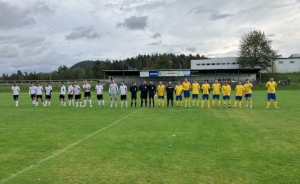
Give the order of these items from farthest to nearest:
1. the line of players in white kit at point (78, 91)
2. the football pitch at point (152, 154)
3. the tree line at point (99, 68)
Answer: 1. the tree line at point (99, 68)
2. the line of players in white kit at point (78, 91)
3. the football pitch at point (152, 154)

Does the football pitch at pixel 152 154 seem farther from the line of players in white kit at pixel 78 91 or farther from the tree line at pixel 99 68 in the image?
the tree line at pixel 99 68

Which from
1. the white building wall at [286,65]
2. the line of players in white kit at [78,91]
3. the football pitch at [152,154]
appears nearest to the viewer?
the football pitch at [152,154]

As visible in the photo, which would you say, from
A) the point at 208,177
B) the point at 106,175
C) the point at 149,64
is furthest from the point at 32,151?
the point at 149,64

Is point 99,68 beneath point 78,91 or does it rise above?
above

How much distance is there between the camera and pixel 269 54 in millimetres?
79375

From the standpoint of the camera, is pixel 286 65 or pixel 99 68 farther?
pixel 99 68

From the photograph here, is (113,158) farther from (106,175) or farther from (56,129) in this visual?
(56,129)

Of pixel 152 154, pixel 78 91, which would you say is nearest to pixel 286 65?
pixel 78 91

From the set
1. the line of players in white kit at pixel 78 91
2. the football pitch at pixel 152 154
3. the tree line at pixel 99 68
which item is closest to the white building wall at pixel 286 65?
the tree line at pixel 99 68

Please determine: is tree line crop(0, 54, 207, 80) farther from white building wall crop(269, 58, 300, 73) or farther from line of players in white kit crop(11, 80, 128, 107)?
line of players in white kit crop(11, 80, 128, 107)

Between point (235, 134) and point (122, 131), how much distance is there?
4.33 meters

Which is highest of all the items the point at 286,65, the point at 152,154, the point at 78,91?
the point at 286,65

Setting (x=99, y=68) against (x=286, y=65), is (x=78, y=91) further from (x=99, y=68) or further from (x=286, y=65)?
(x=99, y=68)

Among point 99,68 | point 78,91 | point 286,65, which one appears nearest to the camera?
point 78,91
